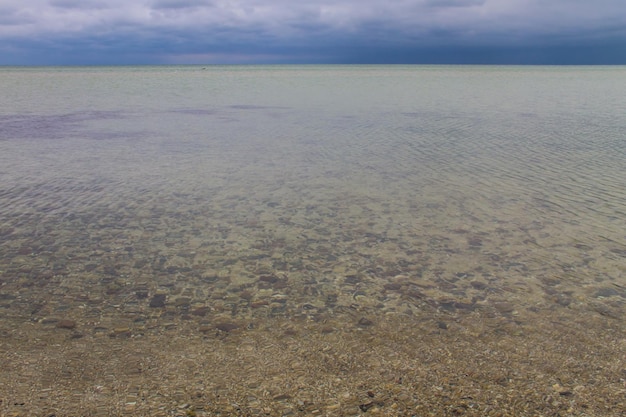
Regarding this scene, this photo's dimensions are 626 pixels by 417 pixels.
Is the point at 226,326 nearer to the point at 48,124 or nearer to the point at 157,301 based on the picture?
the point at 157,301

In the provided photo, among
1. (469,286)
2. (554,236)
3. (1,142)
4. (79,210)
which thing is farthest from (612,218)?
(1,142)

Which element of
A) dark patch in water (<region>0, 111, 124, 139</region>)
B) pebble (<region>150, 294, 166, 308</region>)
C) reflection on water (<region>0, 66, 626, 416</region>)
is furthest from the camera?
dark patch in water (<region>0, 111, 124, 139</region>)

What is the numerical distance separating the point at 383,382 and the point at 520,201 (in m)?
5.58

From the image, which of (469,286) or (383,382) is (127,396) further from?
(469,286)

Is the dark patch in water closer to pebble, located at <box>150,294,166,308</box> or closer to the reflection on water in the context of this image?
the reflection on water

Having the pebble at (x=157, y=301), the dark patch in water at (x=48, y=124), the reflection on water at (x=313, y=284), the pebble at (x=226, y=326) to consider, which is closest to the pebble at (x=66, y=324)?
the reflection on water at (x=313, y=284)

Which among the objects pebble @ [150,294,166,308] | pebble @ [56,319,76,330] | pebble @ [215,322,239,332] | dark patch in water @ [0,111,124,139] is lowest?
pebble @ [215,322,239,332]

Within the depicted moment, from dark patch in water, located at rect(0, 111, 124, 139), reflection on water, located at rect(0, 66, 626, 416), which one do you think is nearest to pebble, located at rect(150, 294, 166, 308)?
reflection on water, located at rect(0, 66, 626, 416)

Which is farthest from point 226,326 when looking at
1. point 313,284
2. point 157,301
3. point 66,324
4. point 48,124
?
point 48,124

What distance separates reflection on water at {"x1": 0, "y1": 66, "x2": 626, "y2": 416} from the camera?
3.46 meters

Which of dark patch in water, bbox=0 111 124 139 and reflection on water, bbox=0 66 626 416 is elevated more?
dark patch in water, bbox=0 111 124 139

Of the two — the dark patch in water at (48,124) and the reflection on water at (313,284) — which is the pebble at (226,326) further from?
the dark patch in water at (48,124)

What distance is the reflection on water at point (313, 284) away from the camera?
11.4 feet

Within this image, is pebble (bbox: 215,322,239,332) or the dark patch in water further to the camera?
the dark patch in water
